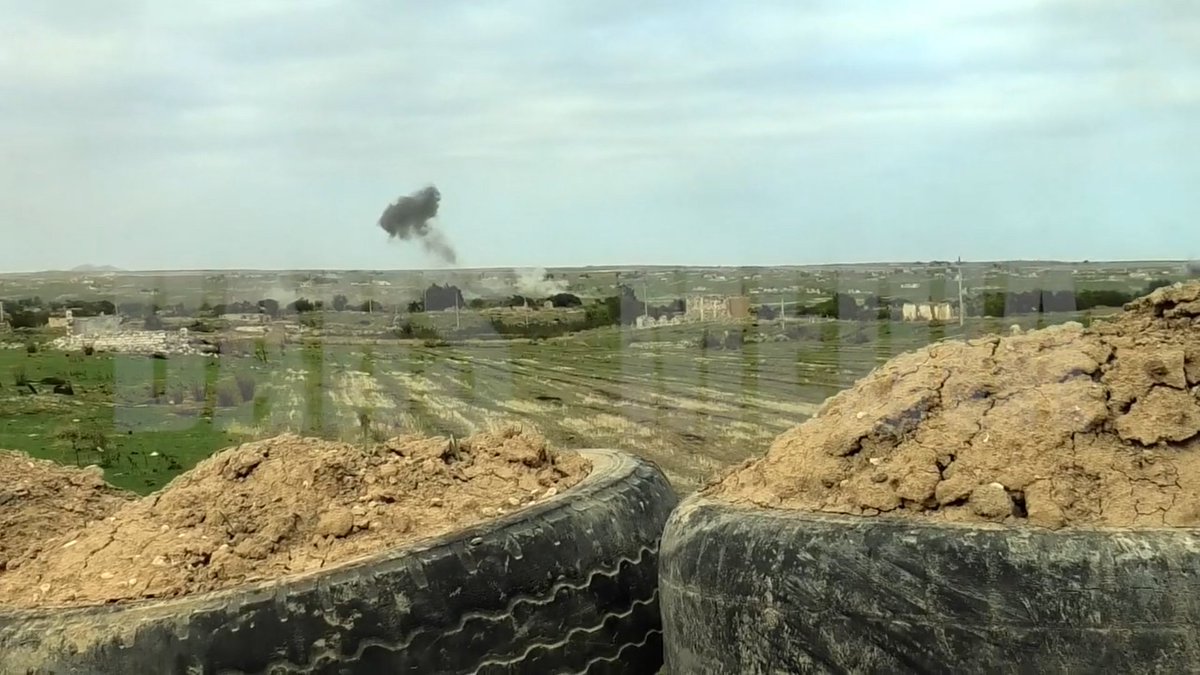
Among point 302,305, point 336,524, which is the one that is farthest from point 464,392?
point 336,524

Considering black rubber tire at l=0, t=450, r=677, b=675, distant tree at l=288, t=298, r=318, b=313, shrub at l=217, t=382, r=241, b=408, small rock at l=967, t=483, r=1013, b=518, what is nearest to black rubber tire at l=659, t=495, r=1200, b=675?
small rock at l=967, t=483, r=1013, b=518

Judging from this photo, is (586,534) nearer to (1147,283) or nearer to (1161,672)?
(1161,672)

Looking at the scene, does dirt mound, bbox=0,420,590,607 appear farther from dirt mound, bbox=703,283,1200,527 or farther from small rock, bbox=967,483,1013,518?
small rock, bbox=967,483,1013,518

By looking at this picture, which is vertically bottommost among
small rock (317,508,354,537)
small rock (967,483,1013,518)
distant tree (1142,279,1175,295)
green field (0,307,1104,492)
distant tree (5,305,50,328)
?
green field (0,307,1104,492)

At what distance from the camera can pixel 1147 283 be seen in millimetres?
9328

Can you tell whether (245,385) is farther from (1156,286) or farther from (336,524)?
(1156,286)

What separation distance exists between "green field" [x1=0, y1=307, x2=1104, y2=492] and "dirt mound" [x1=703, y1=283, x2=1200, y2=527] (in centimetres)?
571

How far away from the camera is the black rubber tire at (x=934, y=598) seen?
102 inches

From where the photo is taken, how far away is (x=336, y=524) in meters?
3.59

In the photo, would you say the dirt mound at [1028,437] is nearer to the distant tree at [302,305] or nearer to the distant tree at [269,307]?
the distant tree at [269,307]

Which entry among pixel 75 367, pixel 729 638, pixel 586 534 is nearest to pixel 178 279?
pixel 75 367

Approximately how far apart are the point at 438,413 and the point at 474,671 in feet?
25.5

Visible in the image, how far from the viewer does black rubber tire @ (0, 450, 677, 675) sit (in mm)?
3051

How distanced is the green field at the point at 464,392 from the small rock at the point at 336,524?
563 centimetres
